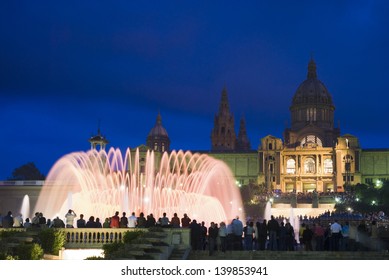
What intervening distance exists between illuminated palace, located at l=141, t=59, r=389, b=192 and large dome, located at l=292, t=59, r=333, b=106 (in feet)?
0.75

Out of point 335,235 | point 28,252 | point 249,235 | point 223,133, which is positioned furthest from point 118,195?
point 223,133

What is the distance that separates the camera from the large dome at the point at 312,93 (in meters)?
138

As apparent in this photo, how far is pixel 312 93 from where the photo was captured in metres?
140

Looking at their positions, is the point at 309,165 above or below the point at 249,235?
above

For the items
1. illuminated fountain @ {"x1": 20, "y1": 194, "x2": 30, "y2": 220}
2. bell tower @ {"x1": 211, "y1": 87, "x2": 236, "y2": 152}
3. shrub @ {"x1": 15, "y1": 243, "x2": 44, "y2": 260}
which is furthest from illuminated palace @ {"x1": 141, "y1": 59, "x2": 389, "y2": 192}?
shrub @ {"x1": 15, "y1": 243, "x2": 44, "y2": 260}

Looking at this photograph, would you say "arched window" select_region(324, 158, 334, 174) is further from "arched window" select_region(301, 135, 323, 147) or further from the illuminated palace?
"arched window" select_region(301, 135, 323, 147)

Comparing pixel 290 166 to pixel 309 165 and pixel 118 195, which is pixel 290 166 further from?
pixel 118 195

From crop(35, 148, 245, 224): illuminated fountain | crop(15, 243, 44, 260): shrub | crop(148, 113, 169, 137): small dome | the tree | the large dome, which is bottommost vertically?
crop(15, 243, 44, 260): shrub

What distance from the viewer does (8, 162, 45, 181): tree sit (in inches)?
4513

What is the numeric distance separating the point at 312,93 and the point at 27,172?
2469 inches

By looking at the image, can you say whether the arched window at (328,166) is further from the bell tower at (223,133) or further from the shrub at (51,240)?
the shrub at (51,240)

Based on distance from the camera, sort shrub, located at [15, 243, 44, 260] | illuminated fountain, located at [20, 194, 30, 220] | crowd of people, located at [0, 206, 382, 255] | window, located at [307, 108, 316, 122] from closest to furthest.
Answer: shrub, located at [15, 243, 44, 260], crowd of people, located at [0, 206, 382, 255], illuminated fountain, located at [20, 194, 30, 220], window, located at [307, 108, 316, 122]

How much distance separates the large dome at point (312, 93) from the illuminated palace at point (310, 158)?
23 centimetres

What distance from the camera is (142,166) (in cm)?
12756
